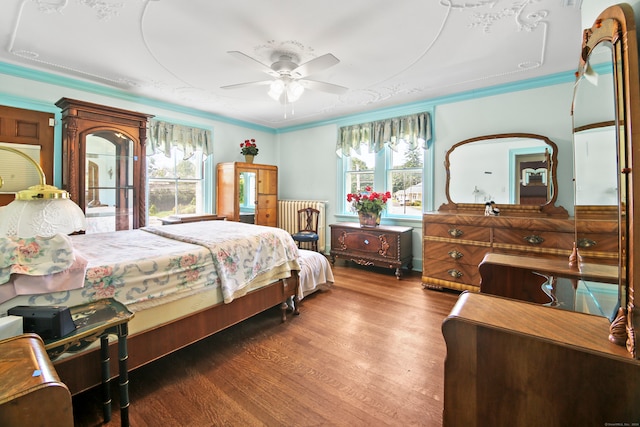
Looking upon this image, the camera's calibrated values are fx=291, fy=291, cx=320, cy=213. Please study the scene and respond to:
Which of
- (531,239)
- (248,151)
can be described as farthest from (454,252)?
(248,151)

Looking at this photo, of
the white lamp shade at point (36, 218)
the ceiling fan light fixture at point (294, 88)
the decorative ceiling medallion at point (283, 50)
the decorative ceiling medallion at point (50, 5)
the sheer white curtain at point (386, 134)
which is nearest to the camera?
the white lamp shade at point (36, 218)

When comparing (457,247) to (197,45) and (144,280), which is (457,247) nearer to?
(144,280)

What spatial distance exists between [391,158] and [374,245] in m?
1.45

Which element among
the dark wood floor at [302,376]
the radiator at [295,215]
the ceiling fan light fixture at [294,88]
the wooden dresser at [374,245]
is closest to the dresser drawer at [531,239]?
the dark wood floor at [302,376]

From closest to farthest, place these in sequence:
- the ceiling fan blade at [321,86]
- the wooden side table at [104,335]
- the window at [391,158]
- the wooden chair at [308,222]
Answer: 1. the wooden side table at [104,335]
2. the ceiling fan blade at [321,86]
3. the window at [391,158]
4. the wooden chair at [308,222]

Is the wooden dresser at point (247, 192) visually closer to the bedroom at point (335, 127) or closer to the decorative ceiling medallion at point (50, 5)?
the bedroom at point (335, 127)

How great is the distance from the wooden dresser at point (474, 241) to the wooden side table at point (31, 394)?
3520mm

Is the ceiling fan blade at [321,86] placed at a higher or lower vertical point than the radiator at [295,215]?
higher

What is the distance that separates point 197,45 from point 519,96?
12.1 feet

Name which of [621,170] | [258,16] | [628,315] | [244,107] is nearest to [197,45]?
[258,16]

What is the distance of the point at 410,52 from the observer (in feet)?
9.12

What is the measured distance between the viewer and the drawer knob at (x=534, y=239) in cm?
297

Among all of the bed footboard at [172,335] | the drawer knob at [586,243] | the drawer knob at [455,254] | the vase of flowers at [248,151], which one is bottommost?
the bed footboard at [172,335]

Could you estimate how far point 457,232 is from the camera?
3443mm
